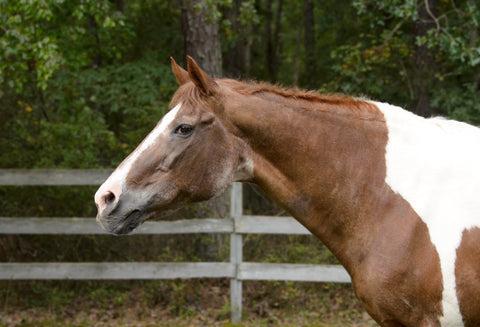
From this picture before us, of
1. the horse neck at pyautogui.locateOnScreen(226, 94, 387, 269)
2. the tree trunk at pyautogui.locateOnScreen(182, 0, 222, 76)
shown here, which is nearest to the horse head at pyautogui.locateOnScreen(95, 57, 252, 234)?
the horse neck at pyautogui.locateOnScreen(226, 94, 387, 269)

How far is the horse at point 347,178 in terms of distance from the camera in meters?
3.39

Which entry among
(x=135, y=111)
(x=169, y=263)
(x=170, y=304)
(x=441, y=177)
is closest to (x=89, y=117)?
(x=135, y=111)

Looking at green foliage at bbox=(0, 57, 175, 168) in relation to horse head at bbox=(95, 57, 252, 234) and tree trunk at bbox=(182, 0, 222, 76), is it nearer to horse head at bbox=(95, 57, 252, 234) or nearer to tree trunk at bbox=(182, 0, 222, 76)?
tree trunk at bbox=(182, 0, 222, 76)

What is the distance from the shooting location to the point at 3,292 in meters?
8.01

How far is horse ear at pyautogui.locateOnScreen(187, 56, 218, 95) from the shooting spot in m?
3.48

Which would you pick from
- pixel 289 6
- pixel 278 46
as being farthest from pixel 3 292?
pixel 289 6

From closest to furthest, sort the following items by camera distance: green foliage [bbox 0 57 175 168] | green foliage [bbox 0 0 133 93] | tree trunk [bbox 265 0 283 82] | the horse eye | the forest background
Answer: the horse eye < green foliage [bbox 0 0 133 93] < the forest background < green foliage [bbox 0 57 175 168] < tree trunk [bbox 265 0 283 82]

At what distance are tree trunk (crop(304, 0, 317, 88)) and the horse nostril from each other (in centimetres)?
948

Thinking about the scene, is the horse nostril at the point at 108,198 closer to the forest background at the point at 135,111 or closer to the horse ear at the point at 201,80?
the horse ear at the point at 201,80

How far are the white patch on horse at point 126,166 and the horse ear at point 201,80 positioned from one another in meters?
0.14

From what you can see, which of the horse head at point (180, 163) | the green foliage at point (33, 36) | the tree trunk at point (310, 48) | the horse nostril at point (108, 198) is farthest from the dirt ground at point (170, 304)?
the tree trunk at point (310, 48)

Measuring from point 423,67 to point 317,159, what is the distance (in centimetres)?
681

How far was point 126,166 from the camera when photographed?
344 centimetres

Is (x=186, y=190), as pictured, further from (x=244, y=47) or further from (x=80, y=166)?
(x=244, y=47)
